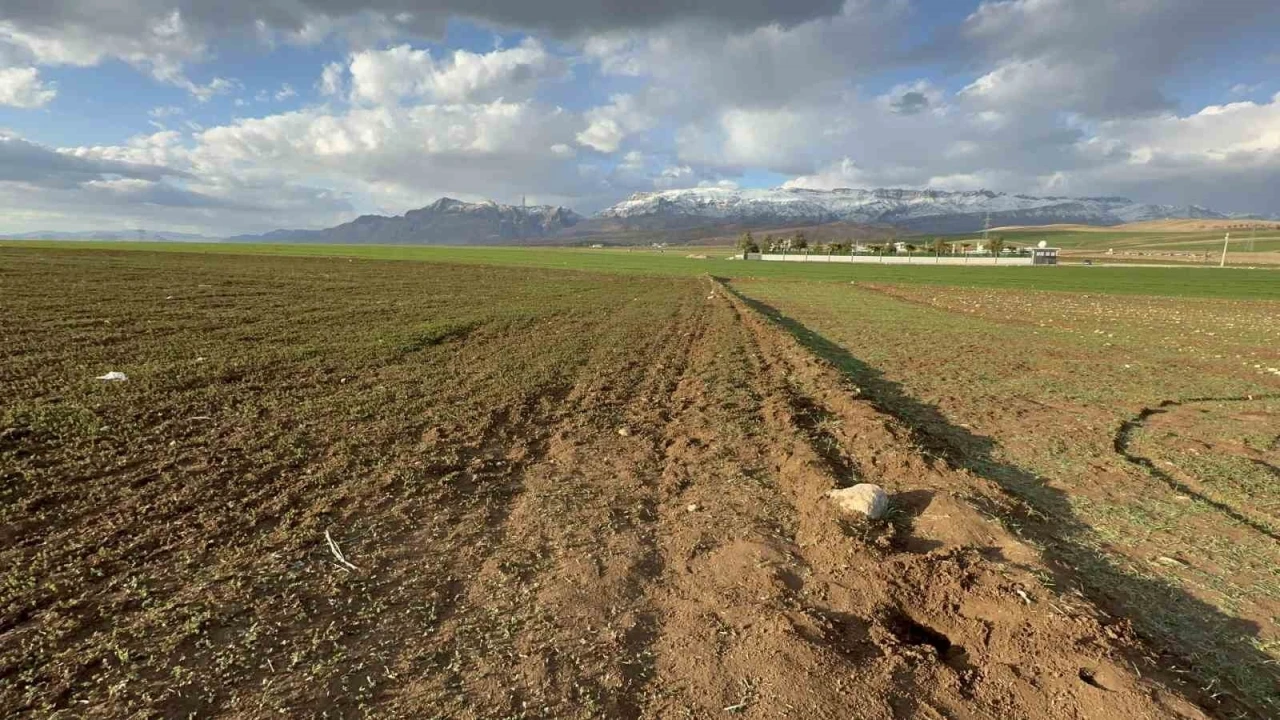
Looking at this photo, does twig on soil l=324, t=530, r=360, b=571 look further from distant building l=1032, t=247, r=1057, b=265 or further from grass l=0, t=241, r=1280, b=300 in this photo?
distant building l=1032, t=247, r=1057, b=265

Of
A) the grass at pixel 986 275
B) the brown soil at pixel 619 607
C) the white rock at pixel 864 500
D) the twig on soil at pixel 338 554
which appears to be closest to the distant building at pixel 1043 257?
the grass at pixel 986 275

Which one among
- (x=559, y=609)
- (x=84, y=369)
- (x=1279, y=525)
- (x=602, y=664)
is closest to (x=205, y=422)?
(x=84, y=369)

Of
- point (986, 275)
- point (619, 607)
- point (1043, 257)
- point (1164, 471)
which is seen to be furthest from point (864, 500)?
point (1043, 257)

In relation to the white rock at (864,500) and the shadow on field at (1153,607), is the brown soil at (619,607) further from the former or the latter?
the shadow on field at (1153,607)

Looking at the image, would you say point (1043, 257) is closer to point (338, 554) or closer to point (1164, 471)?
point (1164, 471)

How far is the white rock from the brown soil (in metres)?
0.17

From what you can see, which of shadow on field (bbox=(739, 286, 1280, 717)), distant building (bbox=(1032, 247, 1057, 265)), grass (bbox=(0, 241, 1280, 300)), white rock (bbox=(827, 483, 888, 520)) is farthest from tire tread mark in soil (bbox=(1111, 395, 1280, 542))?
distant building (bbox=(1032, 247, 1057, 265))

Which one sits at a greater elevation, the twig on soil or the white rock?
the twig on soil

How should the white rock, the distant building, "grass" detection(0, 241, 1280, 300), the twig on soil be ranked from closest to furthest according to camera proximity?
the twig on soil < the white rock < "grass" detection(0, 241, 1280, 300) < the distant building

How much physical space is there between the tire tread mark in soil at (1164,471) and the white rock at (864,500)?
3759 mm

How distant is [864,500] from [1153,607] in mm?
2249

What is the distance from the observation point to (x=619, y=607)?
4.34 meters

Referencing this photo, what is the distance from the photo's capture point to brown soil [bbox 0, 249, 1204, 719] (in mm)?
3434

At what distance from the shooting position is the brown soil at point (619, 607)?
135 inches
